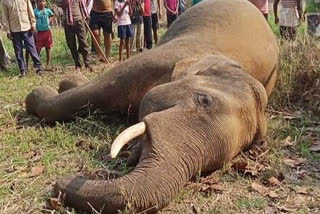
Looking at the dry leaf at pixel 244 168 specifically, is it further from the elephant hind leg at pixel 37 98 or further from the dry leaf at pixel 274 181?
the elephant hind leg at pixel 37 98

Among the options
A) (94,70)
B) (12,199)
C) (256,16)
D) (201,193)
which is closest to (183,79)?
(201,193)

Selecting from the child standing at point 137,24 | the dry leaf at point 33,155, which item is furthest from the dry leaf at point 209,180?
the child standing at point 137,24

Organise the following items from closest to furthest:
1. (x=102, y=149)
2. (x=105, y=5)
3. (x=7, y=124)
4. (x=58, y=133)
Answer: (x=102, y=149)
(x=58, y=133)
(x=7, y=124)
(x=105, y=5)

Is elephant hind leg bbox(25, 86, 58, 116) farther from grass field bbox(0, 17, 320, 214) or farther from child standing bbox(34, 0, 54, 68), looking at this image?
child standing bbox(34, 0, 54, 68)

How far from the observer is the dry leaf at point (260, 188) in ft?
12.6

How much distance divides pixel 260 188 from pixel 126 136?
3.94ft

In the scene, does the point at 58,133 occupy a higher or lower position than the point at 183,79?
lower

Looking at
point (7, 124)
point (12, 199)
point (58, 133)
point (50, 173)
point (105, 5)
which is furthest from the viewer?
point (105, 5)

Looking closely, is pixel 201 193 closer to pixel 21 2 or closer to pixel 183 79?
pixel 183 79

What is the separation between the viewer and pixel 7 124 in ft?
18.2

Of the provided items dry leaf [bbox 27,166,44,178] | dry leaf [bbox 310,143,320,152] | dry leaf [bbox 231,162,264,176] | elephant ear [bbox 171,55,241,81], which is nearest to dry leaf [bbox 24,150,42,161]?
dry leaf [bbox 27,166,44,178]

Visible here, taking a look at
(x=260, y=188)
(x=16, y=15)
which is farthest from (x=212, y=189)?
(x=16, y=15)

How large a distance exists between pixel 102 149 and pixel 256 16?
240cm

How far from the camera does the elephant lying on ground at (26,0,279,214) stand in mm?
3229
